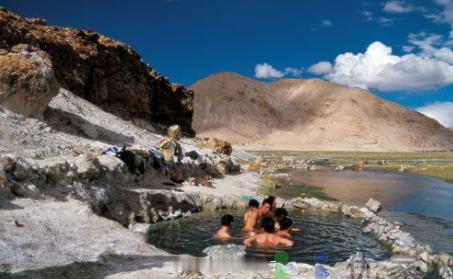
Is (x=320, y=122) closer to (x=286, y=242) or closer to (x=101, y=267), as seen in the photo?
(x=286, y=242)

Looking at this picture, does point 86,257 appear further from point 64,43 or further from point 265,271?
point 64,43

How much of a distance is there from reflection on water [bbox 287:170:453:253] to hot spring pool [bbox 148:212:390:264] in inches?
102

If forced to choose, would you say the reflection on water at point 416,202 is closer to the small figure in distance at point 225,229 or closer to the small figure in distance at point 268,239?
the small figure in distance at point 268,239

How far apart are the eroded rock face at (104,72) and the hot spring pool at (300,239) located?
2745cm

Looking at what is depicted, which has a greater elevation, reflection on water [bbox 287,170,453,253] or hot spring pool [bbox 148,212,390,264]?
reflection on water [bbox 287,170,453,253]

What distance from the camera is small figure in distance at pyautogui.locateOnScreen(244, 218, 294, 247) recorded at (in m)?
14.5

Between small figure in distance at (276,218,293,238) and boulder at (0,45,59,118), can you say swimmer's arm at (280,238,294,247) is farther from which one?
boulder at (0,45,59,118)

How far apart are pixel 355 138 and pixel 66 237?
14999cm

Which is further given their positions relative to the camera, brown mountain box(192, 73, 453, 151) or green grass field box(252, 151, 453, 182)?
brown mountain box(192, 73, 453, 151)

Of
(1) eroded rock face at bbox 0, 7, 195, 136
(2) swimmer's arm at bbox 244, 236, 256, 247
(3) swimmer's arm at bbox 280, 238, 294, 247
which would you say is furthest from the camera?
(1) eroded rock face at bbox 0, 7, 195, 136

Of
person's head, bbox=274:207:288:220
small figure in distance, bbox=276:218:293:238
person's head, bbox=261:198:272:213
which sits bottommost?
small figure in distance, bbox=276:218:293:238

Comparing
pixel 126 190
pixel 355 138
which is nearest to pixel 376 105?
pixel 355 138

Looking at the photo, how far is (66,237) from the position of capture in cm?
1158

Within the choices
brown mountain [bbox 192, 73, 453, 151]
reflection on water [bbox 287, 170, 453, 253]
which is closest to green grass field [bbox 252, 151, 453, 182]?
reflection on water [bbox 287, 170, 453, 253]
